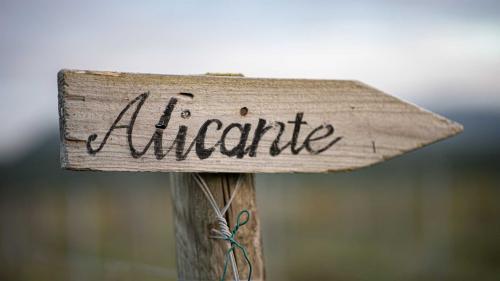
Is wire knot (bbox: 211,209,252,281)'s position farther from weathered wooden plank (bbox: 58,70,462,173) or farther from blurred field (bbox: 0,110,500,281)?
blurred field (bbox: 0,110,500,281)

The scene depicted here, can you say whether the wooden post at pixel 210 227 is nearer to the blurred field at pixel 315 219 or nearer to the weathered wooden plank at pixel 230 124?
the weathered wooden plank at pixel 230 124

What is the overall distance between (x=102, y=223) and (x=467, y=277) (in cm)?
308

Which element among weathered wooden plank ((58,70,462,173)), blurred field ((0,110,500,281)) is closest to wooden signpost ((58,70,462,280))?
weathered wooden plank ((58,70,462,173))

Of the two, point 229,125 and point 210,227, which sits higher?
point 229,125

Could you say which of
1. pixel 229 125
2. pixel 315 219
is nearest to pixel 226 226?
pixel 229 125

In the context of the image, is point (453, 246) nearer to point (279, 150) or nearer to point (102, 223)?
point (102, 223)

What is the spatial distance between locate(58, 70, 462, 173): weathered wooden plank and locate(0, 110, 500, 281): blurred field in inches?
130

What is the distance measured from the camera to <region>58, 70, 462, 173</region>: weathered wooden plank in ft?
1.89

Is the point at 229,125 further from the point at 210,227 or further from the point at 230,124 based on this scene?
the point at 210,227

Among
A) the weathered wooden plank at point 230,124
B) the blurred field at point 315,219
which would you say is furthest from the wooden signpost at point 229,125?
the blurred field at point 315,219

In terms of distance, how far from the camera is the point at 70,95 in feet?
1.86

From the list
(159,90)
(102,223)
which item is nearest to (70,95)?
(159,90)

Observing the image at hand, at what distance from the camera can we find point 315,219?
5652 mm

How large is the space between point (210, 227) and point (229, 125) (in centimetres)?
14
